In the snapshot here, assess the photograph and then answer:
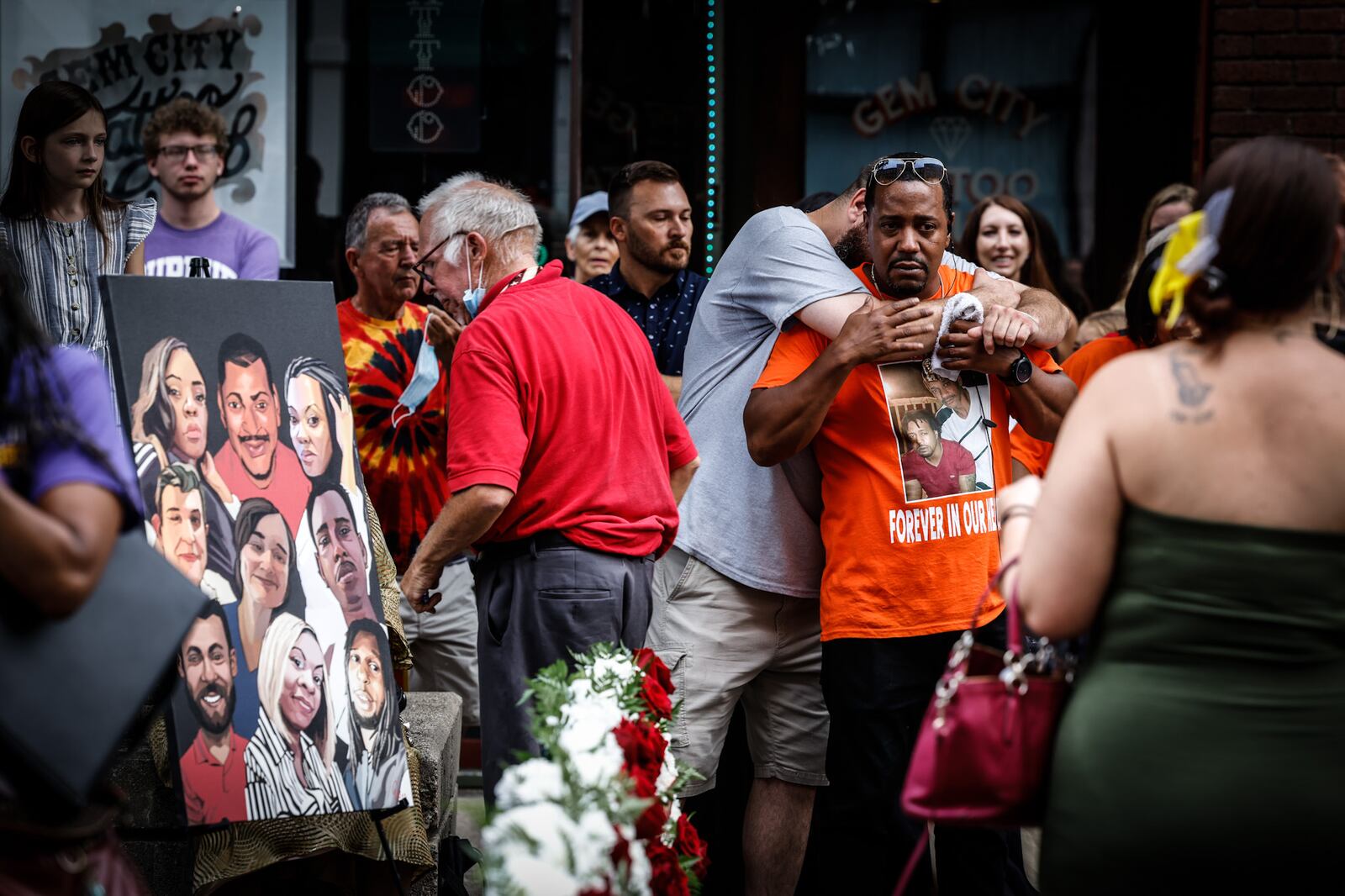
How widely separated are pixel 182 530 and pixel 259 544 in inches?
7.3

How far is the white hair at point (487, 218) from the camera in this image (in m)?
4.00

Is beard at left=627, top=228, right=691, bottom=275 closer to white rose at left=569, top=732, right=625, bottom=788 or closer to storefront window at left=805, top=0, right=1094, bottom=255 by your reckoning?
storefront window at left=805, top=0, right=1094, bottom=255

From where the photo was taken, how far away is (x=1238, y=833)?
2.18 metres

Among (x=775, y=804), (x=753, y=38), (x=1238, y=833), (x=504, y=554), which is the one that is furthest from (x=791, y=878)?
(x=753, y=38)

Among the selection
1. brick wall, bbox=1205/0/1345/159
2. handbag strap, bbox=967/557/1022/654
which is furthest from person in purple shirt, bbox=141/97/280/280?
brick wall, bbox=1205/0/1345/159

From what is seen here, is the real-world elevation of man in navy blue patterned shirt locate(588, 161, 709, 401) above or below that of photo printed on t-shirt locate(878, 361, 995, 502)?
above

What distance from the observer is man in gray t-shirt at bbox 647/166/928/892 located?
411 centimetres

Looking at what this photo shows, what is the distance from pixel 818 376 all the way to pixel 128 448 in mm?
1678

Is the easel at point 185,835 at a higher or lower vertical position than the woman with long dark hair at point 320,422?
lower


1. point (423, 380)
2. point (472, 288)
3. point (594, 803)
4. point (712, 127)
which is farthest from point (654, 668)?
point (712, 127)

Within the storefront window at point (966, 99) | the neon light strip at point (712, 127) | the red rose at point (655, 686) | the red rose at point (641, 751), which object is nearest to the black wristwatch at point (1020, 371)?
the red rose at point (655, 686)

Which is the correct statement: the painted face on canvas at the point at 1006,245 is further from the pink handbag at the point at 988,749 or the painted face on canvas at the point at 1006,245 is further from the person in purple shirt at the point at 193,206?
the pink handbag at the point at 988,749

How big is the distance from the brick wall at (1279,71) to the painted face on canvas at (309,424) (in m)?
4.21

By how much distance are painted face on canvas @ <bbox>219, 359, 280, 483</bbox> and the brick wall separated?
435 cm
